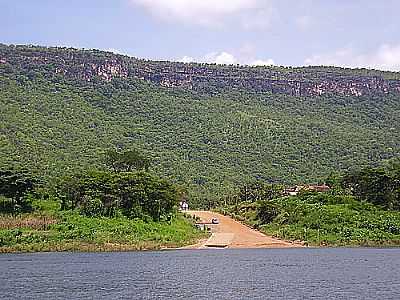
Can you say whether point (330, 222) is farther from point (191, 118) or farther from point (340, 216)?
point (191, 118)

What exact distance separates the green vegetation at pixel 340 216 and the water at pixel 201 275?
30.6ft

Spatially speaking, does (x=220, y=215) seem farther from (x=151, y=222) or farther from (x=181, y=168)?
(x=151, y=222)

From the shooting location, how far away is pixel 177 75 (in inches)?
7505

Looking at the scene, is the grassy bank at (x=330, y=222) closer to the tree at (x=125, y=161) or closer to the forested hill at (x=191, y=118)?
the tree at (x=125, y=161)

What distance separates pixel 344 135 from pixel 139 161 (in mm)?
63926

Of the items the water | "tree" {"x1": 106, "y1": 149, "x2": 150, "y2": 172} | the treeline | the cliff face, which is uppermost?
the cliff face

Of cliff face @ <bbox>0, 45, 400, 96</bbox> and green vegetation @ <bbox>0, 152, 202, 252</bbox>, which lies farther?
cliff face @ <bbox>0, 45, 400, 96</bbox>

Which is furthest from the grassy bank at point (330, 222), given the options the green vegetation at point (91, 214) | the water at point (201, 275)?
the green vegetation at point (91, 214)

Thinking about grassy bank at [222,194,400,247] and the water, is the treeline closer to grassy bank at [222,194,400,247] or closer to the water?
the water

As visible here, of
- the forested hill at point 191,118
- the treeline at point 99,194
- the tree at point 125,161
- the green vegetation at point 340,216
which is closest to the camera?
the treeline at point 99,194

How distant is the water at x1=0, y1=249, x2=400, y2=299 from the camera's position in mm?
42469

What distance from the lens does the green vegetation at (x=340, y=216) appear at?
3167 inches

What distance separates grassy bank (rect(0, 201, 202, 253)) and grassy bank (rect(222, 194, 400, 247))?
14.4m

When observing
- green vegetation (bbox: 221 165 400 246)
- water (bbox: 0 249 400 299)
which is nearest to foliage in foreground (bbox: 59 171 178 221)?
water (bbox: 0 249 400 299)
